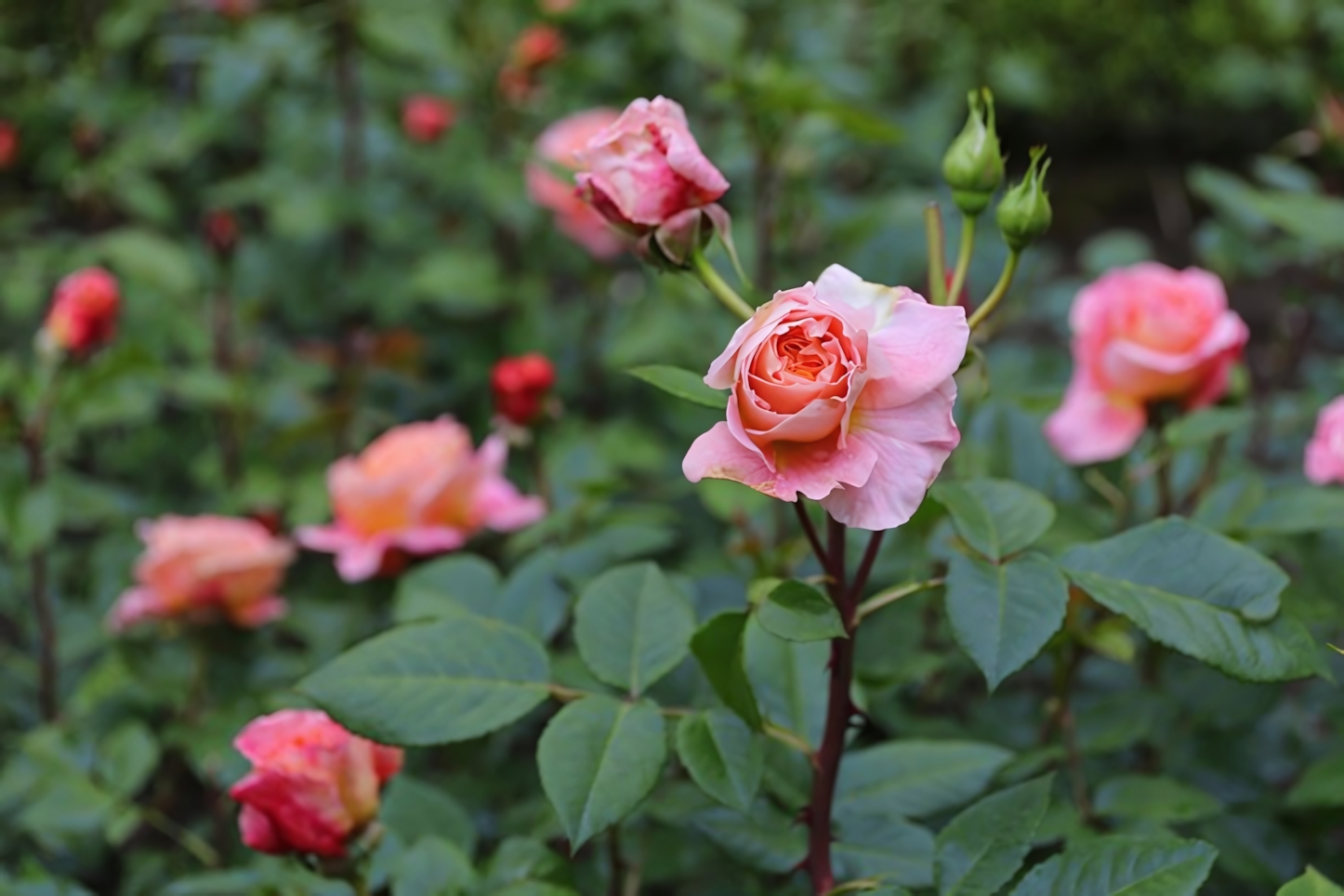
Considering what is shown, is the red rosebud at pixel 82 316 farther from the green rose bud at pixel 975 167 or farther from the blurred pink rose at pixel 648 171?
the green rose bud at pixel 975 167

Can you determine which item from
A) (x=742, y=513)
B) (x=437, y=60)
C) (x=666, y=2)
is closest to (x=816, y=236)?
(x=666, y=2)

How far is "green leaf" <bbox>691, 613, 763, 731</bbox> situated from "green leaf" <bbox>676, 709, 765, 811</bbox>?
0.06 feet

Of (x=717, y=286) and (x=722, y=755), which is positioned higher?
(x=717, y=286)

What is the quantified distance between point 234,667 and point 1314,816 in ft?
2.85

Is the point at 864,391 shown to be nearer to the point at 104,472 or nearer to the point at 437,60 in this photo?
the point at 437,60

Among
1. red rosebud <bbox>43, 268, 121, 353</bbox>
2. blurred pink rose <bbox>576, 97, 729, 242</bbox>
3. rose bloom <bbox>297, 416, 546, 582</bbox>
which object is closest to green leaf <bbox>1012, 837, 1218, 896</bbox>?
blurred pink rose <bbox>576, 97, 729, 242</bbox>

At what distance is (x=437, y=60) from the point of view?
66.0 inches

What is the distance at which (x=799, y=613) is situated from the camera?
22.7 inches

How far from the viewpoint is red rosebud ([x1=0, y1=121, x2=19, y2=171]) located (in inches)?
74.9

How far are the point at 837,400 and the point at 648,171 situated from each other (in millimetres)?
170

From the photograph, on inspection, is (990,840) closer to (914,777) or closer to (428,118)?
(914,777)

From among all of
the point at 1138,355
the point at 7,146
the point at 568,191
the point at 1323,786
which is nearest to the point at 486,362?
the point at 568,191

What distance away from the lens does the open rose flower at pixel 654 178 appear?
2.04 ft

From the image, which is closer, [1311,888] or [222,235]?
[1311,888]
